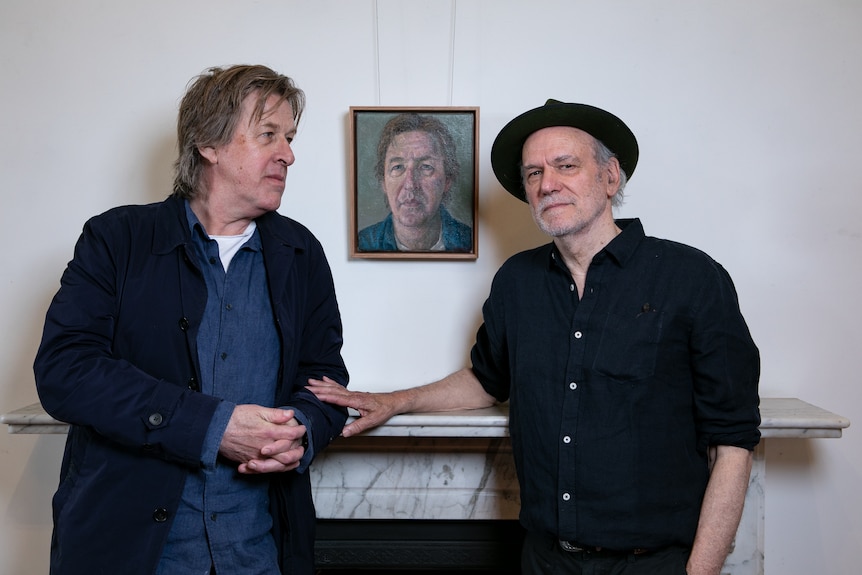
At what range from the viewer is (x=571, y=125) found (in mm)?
1659

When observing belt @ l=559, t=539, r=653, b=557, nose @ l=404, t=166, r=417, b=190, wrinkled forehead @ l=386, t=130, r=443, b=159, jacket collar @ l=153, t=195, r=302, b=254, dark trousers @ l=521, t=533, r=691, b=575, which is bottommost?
dark trousers @ l=521, t=533, r=691, b=575

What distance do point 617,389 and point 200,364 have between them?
825mm

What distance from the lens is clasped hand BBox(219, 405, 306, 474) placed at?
4.58 ft

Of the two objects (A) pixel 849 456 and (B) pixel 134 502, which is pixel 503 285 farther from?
(A) pixel 849 456

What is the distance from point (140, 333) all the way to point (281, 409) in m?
0.30

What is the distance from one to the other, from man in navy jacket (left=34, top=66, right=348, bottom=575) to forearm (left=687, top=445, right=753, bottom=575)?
2.55 ft

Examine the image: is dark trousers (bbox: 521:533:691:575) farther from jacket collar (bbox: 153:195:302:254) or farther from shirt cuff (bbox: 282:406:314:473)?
jacket collar (bbox: 153:195:302:254)

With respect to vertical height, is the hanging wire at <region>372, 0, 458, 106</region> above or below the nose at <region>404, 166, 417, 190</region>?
above

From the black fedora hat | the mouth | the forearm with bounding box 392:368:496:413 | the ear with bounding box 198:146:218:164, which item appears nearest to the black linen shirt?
the mouth

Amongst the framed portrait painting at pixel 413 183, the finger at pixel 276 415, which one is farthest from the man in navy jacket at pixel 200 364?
the framed portrait painting at pixel 413 183

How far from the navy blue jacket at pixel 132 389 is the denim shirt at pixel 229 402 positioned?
1.1 inches

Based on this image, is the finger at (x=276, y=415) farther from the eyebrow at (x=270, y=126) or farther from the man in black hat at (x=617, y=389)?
the eyebrow at (x=270, y=126)

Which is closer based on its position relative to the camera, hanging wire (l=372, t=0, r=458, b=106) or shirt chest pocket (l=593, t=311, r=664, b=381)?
shirt chest pocket (l=593, t=311, r=664, b=381)

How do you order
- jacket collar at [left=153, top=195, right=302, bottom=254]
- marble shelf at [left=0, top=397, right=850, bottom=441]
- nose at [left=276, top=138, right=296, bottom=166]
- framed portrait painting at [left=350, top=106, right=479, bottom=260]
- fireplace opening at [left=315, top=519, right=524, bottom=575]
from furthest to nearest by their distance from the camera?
1. fireplace opening at [left=315, top=519, right=524, bottom=575]
2. framed portrait painting at [left=350, top=106, right=479, bottom=260]
3. marble shelf at [left=0, top=397, right=850, bottom=441]
4. nose at [left=276, top=138, right=296, bottom=166]
5. jacket collar at [left=153, top=195, right=302, bottom=254]
